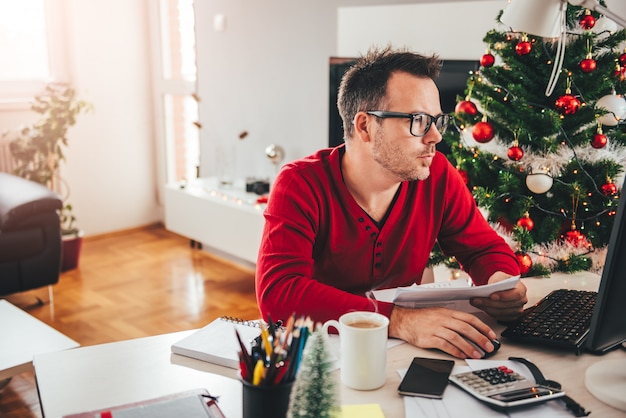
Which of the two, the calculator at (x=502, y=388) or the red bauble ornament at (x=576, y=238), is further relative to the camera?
the red bauble ornament at (x=576, y=238)

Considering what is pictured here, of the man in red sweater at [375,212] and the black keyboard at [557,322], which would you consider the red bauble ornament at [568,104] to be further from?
the black keyboard at [557,322]

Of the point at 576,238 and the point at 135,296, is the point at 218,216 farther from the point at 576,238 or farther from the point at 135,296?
the point at 576,238

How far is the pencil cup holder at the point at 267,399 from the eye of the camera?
0.88 m

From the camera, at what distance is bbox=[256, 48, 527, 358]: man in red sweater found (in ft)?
4.60

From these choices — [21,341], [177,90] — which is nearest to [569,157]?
[21,341]

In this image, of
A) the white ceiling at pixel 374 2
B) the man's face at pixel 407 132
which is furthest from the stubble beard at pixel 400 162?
the white ceiling at pixel 374 2

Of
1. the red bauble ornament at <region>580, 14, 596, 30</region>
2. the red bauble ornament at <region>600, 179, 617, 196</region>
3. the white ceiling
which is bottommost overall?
the red bauble ornament at <region>600, 179, 617, 196</region>

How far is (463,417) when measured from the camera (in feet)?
3.27

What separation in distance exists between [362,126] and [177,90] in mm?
3243

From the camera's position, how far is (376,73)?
1.54m

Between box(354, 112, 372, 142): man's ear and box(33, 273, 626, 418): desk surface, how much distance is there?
1.80 ft

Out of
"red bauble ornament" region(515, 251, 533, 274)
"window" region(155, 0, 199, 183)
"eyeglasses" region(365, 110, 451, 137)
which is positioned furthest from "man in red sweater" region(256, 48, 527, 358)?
"window" region(155, 0, 199, 183)

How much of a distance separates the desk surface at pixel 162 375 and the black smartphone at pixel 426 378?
19 mm

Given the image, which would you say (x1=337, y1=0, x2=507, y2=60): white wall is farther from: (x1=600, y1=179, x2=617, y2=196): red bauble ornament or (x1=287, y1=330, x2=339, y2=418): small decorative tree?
(x1=287, y1=330, x2=339, y2=418): small decorative tree
